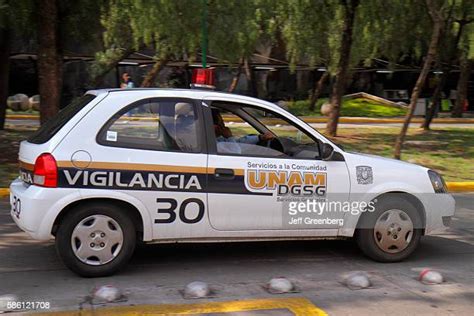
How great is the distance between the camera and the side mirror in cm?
564

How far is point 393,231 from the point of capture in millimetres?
5914

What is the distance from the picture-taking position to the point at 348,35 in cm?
1503

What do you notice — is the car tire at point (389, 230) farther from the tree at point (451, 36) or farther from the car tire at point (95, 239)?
the tree at point (451, 36)

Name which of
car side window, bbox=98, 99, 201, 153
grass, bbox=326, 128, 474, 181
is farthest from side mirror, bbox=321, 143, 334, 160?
grass, bbox=326, 128, 474, 181

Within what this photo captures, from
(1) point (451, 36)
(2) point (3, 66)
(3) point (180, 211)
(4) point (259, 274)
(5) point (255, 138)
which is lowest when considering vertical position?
(4) point (259, 274)

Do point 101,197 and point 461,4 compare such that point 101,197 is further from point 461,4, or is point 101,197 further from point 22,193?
point 461,4

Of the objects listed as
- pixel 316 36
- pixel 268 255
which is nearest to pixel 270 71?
pixel 316 36

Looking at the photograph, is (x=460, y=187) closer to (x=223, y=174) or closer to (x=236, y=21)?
(x=223, y=174)

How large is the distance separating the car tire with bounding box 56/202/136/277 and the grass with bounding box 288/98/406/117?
70.8 ft

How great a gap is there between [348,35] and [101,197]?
11415mm

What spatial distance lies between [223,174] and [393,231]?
197cm

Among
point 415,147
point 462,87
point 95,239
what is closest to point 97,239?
point 95,239

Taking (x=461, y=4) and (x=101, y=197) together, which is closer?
(x=101, y=197)

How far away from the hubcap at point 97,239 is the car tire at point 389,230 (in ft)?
8.23
